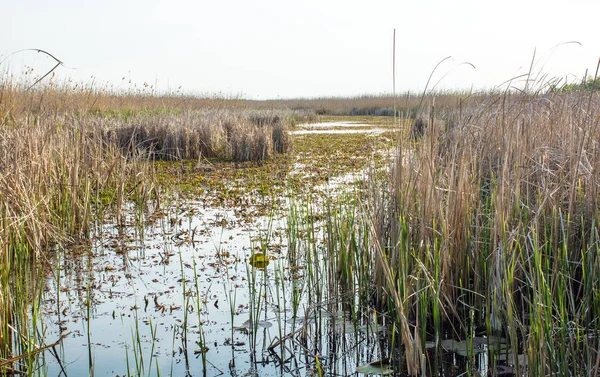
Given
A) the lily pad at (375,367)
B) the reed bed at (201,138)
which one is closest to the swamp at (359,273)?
the lily pad at (375,367)

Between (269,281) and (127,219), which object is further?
(127,219)

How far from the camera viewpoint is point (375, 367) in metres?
2.29

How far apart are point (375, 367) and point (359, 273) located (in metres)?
0.69

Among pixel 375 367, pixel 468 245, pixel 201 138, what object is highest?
pixel 201 138

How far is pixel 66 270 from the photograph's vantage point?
364 cm

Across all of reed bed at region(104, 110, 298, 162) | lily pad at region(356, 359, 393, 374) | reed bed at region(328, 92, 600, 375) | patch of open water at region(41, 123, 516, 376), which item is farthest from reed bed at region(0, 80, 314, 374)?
reed bed at region(328, 92, 600, 375)

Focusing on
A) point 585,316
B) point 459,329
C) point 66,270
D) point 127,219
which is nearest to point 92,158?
point 127,219

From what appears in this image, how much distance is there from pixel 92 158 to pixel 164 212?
1.00 m

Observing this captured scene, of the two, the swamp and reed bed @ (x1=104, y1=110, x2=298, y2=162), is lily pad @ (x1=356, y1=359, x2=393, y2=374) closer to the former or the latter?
the swamp

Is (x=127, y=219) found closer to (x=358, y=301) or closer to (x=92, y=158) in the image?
(x=92, y=158)

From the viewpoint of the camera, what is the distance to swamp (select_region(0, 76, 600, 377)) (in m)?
2.22

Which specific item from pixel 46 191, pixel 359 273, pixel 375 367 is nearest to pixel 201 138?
pixel 46 191

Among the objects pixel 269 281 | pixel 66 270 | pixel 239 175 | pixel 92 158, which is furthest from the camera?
pixel 239 175

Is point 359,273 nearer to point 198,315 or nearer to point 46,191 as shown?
point 198,315
